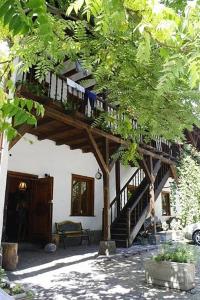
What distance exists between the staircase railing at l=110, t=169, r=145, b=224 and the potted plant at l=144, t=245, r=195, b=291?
567 cm

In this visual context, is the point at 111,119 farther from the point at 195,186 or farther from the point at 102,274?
the point at 195,186

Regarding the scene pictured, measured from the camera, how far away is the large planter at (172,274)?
5.43 meters

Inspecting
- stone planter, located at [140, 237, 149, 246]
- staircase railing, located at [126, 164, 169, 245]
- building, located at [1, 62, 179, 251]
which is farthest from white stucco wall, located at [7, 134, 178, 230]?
stone planter, located at [140, 237, 149, 246]

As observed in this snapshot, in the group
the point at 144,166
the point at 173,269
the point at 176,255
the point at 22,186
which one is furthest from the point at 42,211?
the point at 173,269

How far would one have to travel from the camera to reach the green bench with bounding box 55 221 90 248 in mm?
10195

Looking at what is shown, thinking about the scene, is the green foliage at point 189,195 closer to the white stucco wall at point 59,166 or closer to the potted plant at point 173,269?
the potted plant at point 173,269

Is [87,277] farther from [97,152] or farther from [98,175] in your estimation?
[98,175]

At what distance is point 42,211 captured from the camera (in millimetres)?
9969

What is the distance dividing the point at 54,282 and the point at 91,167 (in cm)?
687

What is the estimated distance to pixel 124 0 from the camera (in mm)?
1628

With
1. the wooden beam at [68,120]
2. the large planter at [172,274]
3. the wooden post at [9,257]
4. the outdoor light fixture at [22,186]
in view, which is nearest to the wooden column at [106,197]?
the wooden beam at [68,120]

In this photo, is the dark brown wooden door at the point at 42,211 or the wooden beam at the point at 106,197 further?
the dark brown wooden door at the point at 42,211

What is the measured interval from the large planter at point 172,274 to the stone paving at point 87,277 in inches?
5.3

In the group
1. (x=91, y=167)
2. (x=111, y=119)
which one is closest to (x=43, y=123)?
(x=91, y=167)
